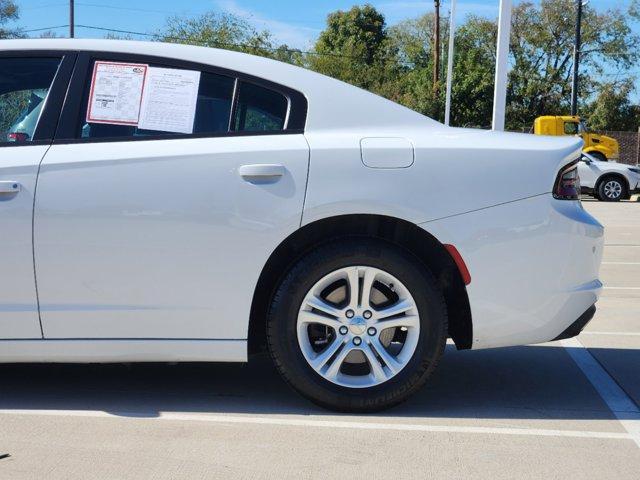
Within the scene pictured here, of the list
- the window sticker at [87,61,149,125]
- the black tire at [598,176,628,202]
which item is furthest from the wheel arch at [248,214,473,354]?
the black tire at [598,176,628,202]

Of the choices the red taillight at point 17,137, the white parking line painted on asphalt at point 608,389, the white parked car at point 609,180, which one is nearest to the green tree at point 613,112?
the white parked car at point 609,180

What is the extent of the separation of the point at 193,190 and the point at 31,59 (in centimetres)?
110

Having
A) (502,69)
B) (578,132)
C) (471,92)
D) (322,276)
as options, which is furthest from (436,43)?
(322,276)

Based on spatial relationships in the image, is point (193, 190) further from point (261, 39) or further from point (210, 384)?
point (261, 39)

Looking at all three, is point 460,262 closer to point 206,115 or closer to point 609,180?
point 206,115

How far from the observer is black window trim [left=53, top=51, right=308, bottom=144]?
157 inches

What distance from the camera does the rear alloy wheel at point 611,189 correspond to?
23.3m

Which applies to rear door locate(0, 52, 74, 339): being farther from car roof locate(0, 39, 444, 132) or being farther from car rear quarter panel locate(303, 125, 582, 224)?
car rear quarter panel locate(303, 125, 582, 224)

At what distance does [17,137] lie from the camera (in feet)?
13.2

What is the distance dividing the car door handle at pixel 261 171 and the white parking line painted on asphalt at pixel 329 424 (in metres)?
1.09

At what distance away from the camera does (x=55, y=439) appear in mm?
3629

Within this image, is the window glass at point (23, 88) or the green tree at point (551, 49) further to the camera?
the green tree at point (551, 49)

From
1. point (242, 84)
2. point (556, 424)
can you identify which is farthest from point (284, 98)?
point (556, 424)

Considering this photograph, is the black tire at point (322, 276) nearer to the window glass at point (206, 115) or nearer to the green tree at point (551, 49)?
the window glass at point (206, 115)
